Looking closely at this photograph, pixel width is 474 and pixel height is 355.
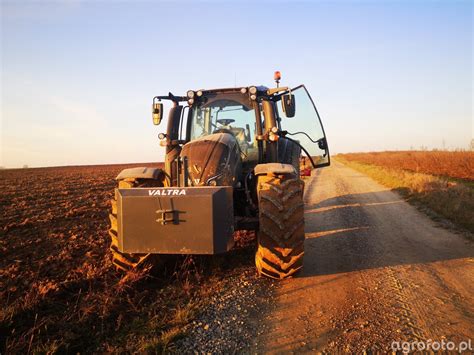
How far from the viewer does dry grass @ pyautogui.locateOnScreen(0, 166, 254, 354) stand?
3365mm

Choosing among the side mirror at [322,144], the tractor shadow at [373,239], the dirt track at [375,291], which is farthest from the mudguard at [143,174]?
the side mirror at [322,144]

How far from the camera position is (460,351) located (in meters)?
3.13

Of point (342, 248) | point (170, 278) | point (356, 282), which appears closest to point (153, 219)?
point (170, 278)

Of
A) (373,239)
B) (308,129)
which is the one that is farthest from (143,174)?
(373,239)

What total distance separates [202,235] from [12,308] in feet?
6.99

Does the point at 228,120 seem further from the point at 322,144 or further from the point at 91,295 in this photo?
the point at 91,295

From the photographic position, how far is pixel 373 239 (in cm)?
705

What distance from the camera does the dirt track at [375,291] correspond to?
3.43 m

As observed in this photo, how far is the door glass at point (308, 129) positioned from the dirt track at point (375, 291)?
173 cm

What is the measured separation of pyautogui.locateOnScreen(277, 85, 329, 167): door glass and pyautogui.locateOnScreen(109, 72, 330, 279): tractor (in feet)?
0.06

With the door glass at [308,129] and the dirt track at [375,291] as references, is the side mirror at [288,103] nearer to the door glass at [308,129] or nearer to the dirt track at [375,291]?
the door glass at [308,129]

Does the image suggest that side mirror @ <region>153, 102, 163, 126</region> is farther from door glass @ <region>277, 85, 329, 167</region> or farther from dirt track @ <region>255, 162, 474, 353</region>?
dirt track @ <region>255, 162, 474, 353</region>

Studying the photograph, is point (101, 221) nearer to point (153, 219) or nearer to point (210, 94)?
point (210, 94)

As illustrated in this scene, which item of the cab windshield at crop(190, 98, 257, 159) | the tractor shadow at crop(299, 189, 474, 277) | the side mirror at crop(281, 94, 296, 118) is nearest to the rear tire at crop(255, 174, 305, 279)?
the tractor shadow at crop(299, 189, 474, 277)
